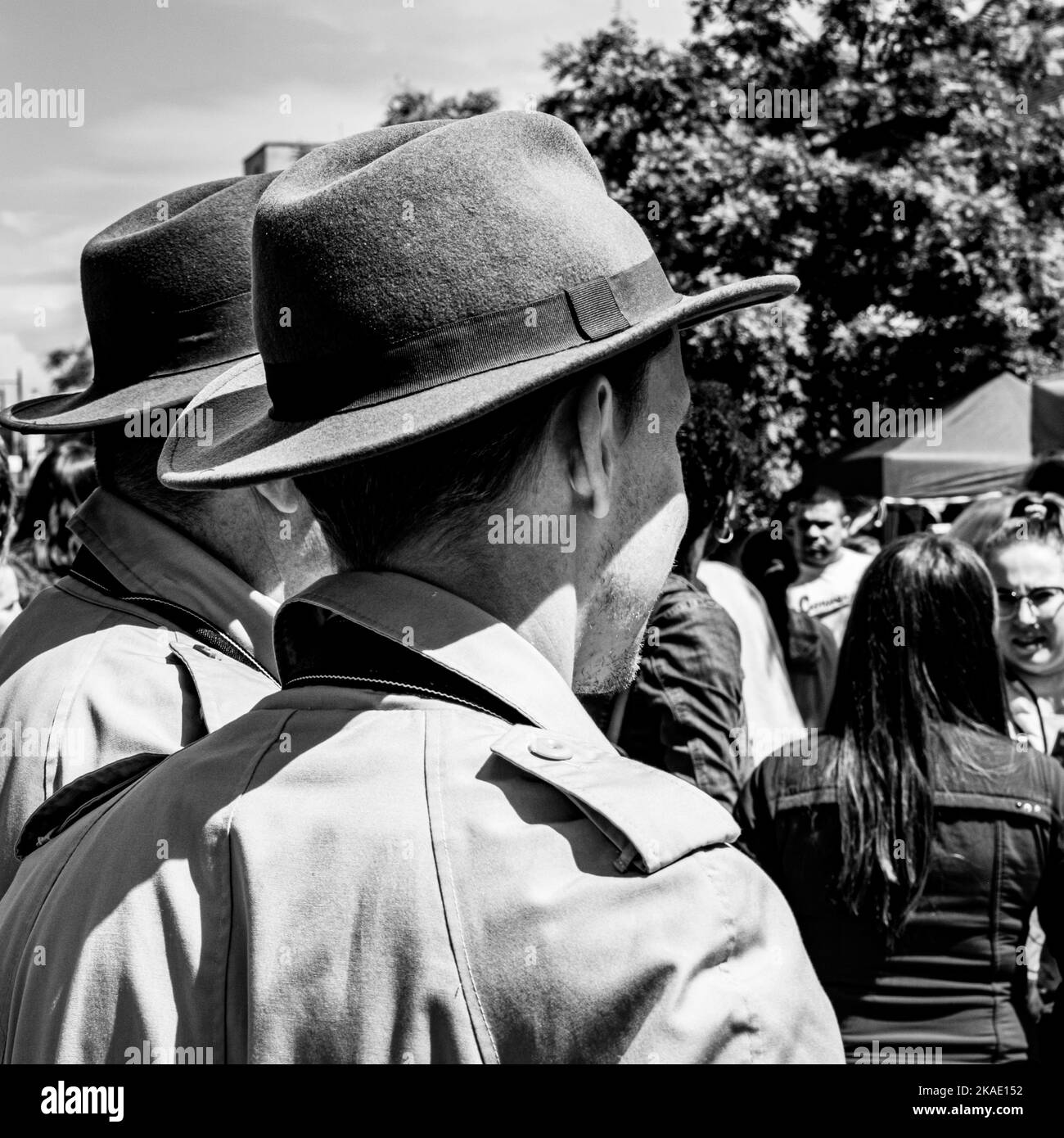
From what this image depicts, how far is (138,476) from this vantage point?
232 cm

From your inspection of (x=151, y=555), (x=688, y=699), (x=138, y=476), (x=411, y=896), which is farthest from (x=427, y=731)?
(x=688, y=699)

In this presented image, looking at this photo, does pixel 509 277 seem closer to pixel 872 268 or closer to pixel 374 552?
pixel 374 552

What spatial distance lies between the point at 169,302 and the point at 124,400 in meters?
0.19

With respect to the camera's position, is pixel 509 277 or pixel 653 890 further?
pixel 509 277

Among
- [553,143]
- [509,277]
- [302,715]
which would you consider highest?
[553,143]

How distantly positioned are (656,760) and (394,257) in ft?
Answer: 7.38

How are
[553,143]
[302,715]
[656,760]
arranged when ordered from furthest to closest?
[656,760] → [553,143] → [302,715]

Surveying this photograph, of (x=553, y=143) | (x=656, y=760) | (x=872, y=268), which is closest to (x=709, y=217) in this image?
(x=872, y=268)

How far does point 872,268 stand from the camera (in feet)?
35.8

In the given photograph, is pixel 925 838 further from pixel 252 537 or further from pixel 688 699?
pixel 252 537

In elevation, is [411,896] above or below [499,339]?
below

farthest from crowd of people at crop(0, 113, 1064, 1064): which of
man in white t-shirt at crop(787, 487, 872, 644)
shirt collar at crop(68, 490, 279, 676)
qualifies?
man in white t-shirt at crop(787, 487, 872, 644)

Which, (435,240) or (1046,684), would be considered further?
(1046,684)

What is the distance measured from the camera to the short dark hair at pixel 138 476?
2.25 m
